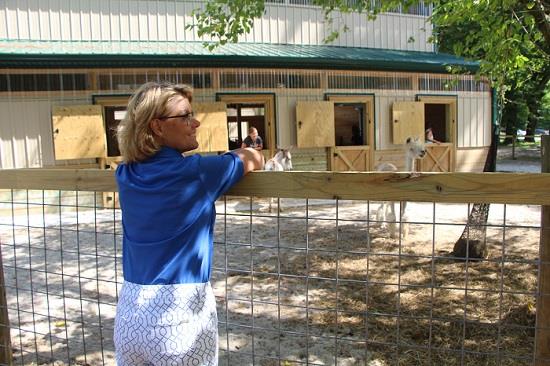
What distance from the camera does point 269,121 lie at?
44.9 ft

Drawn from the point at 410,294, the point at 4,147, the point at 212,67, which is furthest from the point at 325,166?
the point at 410,294

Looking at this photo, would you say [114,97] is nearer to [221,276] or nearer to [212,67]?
[212,67]

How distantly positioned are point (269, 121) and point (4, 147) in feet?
20.2

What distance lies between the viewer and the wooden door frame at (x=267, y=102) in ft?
43.0

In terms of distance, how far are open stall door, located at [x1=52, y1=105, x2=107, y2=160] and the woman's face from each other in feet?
34.8

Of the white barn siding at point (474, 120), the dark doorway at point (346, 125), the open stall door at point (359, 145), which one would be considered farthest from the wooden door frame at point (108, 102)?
the white barn siding at point (474, 120)

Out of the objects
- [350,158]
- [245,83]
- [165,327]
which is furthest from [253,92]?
[165,327]

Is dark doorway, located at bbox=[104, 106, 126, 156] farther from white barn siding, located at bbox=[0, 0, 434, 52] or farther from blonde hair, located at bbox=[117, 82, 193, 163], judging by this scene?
blonde hair, located at bbox=[117, 82, 193, 163]

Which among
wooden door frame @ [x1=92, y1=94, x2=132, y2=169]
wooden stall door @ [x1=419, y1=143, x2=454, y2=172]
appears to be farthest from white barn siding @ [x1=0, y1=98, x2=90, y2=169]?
wooden stall door @ [x1=419, y1=143, x2=454, y2=172]

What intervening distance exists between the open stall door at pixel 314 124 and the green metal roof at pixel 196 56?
1017 mm

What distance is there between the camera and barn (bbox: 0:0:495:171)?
11594 mm

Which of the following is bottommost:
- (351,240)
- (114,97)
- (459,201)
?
(351,240)

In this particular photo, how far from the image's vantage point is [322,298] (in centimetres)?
564

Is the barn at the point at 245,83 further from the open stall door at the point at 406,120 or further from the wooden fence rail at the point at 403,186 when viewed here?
the wooden fence rail at the point at 403,186
